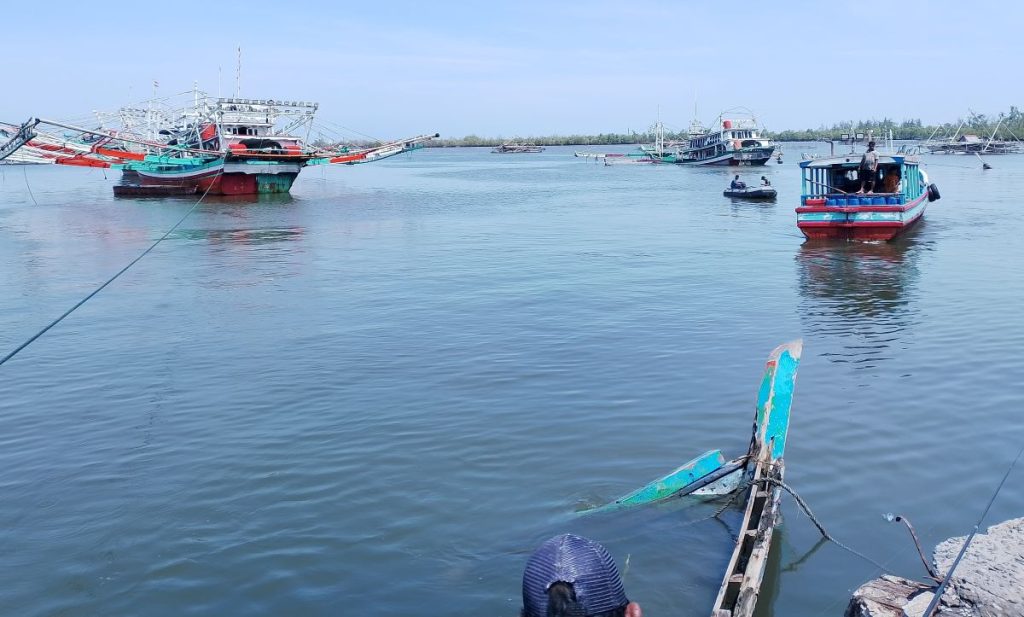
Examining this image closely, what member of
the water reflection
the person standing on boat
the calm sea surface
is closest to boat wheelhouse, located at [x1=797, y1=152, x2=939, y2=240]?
the person standing on boat

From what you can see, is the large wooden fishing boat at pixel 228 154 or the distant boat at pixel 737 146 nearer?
the large wooden fishing boat at pixel 228 154

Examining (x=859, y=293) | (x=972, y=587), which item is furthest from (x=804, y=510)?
(x=859, y=293)

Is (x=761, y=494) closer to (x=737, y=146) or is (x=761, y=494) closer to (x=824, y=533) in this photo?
(x=824, y=533)

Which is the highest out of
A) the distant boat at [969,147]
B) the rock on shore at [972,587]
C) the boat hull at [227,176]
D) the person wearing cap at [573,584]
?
the distant boat at [969,147]

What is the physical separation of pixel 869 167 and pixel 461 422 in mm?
19666

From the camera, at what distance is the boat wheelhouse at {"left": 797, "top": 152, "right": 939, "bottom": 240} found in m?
25.9

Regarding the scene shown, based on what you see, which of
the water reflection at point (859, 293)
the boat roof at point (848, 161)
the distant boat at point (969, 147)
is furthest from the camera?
the distant boat at point (969, 147)

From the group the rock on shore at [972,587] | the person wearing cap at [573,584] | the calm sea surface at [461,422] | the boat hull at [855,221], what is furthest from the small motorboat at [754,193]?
the person wearing cap at [573,584]

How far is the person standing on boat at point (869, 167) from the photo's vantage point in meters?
25.1

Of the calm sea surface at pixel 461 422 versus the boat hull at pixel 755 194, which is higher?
the boat hull at pixel 755 194

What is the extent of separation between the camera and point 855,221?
26.3m

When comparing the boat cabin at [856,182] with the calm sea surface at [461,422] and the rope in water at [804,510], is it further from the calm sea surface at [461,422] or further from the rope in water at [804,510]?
the rope in water at [804,510]

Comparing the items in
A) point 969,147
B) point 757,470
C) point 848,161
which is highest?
point 969,147

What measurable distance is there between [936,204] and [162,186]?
4767 cm
